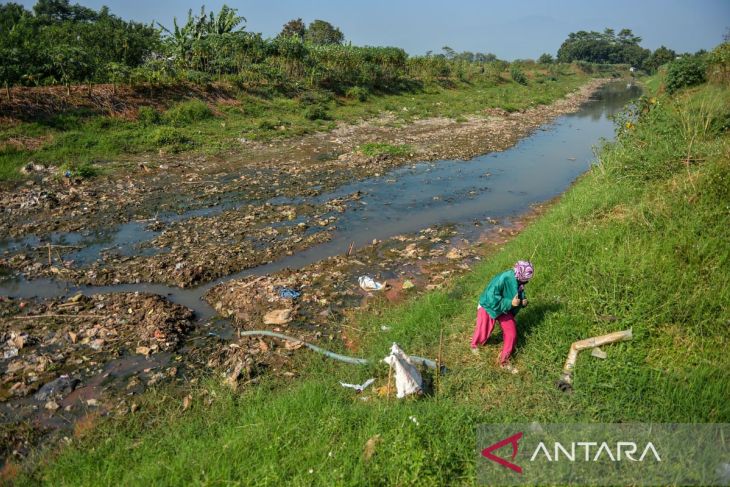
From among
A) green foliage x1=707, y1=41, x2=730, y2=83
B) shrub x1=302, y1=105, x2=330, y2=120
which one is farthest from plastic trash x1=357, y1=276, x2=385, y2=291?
green foliage x1=707, y1=41, x2=730, y2=83

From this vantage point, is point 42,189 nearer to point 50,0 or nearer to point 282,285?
point 282,285

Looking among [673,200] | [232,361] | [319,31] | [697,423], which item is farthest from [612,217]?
[319,31]

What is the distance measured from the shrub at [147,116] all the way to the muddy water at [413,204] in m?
8.43

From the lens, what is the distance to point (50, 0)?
3556 centimetres

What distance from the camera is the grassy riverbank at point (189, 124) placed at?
43.5 feet

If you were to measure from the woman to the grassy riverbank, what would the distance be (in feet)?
38.9

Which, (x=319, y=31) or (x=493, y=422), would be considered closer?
(x=493, y=422)

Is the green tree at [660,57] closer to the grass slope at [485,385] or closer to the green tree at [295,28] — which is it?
the green tree at [295,28]

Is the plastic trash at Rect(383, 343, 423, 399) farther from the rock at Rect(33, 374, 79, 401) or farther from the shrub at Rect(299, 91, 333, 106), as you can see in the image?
the shrub at Rect(299, 91, 333, 106)

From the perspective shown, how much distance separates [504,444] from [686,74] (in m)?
23.8

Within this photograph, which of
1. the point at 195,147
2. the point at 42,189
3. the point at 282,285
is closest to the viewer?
the point at 282,285

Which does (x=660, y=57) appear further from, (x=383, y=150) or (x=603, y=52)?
(x=383, y=150)

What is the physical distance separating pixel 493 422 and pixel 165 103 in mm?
18888

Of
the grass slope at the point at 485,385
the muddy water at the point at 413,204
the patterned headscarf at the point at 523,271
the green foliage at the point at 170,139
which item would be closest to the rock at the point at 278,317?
the muddy water at the point at 413,204
